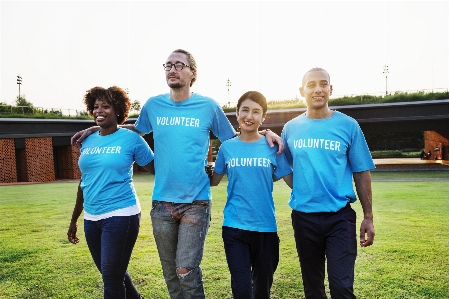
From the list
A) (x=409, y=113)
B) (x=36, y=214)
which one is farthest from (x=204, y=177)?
(x=409, y=113)

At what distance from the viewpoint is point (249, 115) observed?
3432 mm

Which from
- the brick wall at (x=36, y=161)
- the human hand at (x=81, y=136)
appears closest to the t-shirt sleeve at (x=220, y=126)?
the human hand at (x=81, y=136)

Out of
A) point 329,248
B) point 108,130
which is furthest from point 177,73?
point 329,248

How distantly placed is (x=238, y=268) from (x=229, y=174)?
2.44 feet

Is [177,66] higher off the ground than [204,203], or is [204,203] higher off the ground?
[177,66]

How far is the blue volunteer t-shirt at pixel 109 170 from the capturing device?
3.33m

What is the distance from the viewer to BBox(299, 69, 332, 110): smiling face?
131 inches

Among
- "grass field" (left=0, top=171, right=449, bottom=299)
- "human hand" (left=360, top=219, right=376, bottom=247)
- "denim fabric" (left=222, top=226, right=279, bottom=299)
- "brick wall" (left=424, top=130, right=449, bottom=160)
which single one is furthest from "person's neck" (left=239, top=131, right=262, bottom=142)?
"brick wall" (left=424, top=130, right=449, bottom=160)

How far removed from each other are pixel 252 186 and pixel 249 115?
0.59m

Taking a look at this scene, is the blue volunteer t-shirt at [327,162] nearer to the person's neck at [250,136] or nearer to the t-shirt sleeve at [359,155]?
the t-shirt sleeve at [359,155]

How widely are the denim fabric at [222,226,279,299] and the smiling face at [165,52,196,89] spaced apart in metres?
1.26

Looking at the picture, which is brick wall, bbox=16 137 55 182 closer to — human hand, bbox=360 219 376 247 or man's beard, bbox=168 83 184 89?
man's beard, bbox=168 83 184 89

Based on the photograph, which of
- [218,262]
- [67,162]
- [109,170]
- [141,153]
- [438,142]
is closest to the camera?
[109,170]

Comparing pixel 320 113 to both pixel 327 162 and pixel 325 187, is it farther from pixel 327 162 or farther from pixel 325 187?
pixel 325 187
